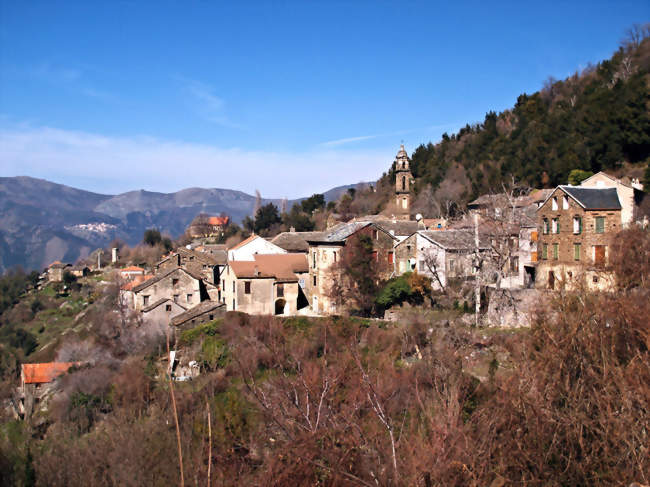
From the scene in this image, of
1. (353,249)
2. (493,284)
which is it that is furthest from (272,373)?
(493,284)

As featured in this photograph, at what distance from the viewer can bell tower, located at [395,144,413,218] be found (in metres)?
50.0

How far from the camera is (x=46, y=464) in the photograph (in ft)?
34.6

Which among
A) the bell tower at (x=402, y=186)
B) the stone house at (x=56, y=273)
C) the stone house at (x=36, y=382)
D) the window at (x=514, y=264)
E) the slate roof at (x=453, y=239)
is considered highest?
the bell tower at (x=402, y=186)

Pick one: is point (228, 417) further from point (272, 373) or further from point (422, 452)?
point (422, 452)

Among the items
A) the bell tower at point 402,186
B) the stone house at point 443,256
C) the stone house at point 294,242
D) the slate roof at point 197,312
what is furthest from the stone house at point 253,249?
the bell tower at point 402,186

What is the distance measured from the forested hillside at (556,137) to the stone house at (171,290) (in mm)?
24512

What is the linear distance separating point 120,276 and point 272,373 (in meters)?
38.8

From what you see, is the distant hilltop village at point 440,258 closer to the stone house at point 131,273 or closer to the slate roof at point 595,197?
the slate roof at point 595,197

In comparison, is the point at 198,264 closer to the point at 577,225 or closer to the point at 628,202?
the point at 577,225

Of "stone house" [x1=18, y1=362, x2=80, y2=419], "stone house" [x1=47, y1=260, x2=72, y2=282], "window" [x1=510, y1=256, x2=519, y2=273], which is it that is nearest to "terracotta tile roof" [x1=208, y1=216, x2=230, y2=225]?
"stone house" [x1=47, y1=260, x2=72, y2=282]

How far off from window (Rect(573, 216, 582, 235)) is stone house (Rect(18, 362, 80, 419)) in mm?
25244

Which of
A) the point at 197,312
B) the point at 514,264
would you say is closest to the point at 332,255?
the point at 197,312

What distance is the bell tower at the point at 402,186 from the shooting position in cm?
4997

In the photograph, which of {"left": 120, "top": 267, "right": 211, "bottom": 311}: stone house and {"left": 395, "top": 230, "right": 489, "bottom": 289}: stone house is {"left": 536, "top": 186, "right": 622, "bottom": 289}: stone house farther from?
{"left": 120, "top": 267, "right": 211, "bottom": 311}: stone house
